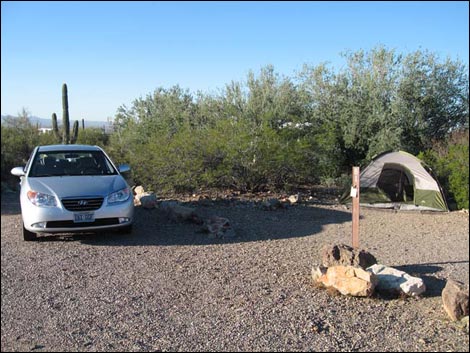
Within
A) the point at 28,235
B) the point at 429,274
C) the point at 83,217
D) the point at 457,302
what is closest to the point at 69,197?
the point at 83,217

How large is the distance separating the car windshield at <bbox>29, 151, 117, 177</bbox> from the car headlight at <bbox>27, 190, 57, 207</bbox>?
0.76 meters

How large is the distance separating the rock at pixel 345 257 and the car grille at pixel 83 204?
359 centimetres

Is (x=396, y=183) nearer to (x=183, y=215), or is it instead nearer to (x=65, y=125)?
(x=183, y=215)

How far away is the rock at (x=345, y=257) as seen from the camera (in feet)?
19.1

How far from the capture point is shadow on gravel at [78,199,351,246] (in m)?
7.86

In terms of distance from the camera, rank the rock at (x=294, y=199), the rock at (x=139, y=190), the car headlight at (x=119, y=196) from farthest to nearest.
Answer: the rock at (x=139, y=190)
the rock at (x=294, y=199)
the car headlight at (x=119, y=196)

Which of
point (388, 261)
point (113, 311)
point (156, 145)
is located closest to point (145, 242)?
point (113, 311)

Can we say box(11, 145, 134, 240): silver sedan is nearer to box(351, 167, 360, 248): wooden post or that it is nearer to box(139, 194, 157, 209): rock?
box(139, 194, 157, 209): rock

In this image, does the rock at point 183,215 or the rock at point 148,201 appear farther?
the rock at point 148,201

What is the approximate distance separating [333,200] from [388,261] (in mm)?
6142

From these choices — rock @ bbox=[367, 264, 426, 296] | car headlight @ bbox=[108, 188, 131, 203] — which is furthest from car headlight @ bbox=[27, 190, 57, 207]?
rock @ bbox=[367, 264, 426, 296]

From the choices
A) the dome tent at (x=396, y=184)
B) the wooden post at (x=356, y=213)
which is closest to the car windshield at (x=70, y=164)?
the wooden post at (x=356, y=213)

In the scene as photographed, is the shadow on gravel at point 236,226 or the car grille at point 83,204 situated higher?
the car grille at point 83,204

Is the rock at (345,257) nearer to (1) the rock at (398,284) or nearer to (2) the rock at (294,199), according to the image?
(1) the rock at (398,284)
